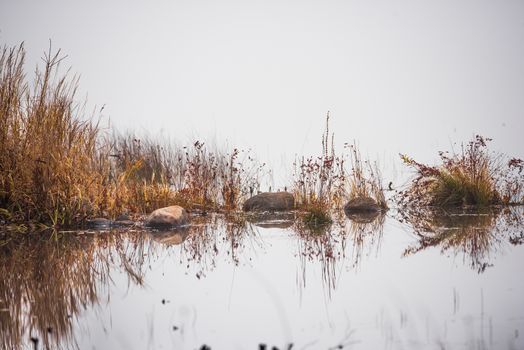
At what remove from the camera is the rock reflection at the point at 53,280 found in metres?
2.69

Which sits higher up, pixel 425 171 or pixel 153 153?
pixel 153 153

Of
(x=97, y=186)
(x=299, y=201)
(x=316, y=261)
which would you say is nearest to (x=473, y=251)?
(x=316, y=261)

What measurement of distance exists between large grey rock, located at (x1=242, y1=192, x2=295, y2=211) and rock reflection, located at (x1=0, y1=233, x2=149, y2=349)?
5310mm

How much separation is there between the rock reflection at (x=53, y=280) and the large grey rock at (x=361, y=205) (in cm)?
611

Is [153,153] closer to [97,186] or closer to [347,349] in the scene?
[97,186]

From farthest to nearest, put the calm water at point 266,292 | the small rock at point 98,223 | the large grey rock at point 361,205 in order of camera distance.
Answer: the large grey rock at point 361,205 → the small rock at point 98,223 → the calm water at point 266,292

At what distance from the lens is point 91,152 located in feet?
24.6

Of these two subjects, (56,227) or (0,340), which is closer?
(0,340)

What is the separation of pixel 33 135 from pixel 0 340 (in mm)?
4962

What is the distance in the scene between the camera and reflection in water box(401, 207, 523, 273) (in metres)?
4.75

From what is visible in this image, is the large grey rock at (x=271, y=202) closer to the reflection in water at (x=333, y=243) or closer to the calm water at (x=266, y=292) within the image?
the reflection in water at (x=333, y=243)

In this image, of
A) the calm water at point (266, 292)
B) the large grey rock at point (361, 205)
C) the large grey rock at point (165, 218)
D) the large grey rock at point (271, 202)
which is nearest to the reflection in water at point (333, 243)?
the calm water at point (266, 292)

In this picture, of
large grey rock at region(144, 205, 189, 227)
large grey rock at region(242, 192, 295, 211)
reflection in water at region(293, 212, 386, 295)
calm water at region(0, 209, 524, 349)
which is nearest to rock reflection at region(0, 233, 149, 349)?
calm water at region(0, 209, 524, 349)

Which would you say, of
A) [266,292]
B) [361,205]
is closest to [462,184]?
[361,205]
